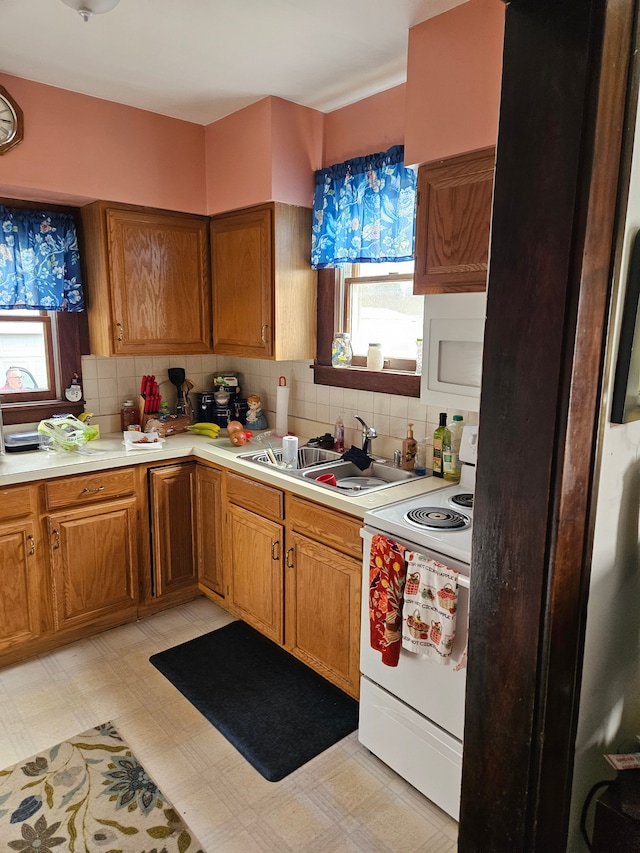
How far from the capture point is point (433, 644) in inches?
68.8

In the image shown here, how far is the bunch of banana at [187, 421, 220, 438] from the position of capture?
3184 millimetres

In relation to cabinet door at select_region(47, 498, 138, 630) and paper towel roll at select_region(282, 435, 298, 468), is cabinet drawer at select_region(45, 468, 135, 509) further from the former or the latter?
paper towel roll at select_region(282, 435, 298, 468)

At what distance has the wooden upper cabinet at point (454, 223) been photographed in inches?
74.7

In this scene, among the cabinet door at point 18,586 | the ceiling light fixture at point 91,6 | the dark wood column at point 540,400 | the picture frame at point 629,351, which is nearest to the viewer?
the dark wood column at point 540,400

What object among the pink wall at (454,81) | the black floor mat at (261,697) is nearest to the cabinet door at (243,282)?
the pink wall at (454,81)

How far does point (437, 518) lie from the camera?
1918 mm

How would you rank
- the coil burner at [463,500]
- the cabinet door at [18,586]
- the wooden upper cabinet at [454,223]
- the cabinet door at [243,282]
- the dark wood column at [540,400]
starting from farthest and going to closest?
the cabinet door at [243,282] → the cabinet door at [18,586] → the coil burner at [463,500] → the wooden upper cabinet at [454,223] → the dark wood column at [540,400]

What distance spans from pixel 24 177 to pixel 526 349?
8.02ft

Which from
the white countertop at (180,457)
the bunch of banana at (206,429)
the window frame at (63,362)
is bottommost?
the white countertop at (180,457)

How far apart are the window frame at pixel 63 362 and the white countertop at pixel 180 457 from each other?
0.90 ft

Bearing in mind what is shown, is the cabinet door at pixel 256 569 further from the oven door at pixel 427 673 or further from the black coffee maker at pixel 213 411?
the black coffee maker at pixel 213 411

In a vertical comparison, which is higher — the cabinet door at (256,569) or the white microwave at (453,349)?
the white microwave at (453,349)

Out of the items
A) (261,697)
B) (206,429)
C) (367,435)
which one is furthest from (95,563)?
(367,435)

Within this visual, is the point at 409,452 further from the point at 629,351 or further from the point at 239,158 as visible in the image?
the point at 239,158
